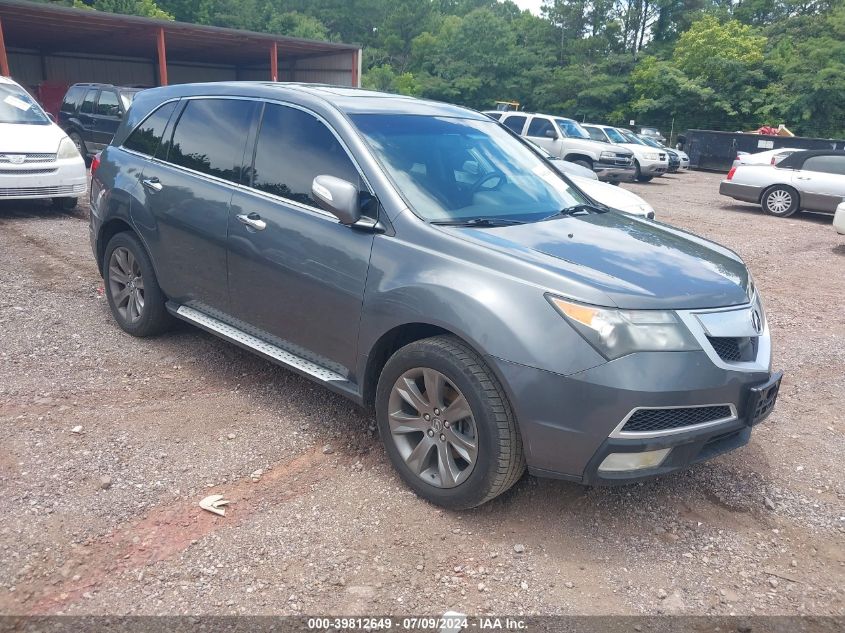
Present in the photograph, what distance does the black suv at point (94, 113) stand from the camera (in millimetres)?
14445

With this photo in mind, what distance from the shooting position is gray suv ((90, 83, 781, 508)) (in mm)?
2750

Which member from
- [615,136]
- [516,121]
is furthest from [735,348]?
[615,136]

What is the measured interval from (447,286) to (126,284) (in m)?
3.06

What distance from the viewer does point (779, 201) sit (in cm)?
1441

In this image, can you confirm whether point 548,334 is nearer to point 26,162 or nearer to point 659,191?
point 26,162

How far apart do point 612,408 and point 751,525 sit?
3.77 ft

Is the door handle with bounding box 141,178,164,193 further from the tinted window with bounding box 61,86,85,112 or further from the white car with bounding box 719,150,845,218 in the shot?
the white car with bounding box 719,150,845,218

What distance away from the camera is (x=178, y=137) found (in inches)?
179

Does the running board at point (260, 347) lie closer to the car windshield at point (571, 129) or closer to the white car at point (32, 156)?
the white car at point (32, 156)

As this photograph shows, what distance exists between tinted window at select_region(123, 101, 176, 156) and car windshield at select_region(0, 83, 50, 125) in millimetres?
5739

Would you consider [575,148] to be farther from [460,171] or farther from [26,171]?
[460,171]

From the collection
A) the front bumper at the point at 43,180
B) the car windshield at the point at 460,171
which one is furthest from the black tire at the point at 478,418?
the front bumper at the point at 43,180

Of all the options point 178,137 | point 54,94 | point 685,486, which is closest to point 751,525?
point 685,486

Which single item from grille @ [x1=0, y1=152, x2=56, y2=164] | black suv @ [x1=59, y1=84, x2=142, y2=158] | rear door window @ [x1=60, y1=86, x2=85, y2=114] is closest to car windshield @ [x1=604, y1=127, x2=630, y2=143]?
black suv @ [x1=59, y1=84, x2=142, y2=158]
